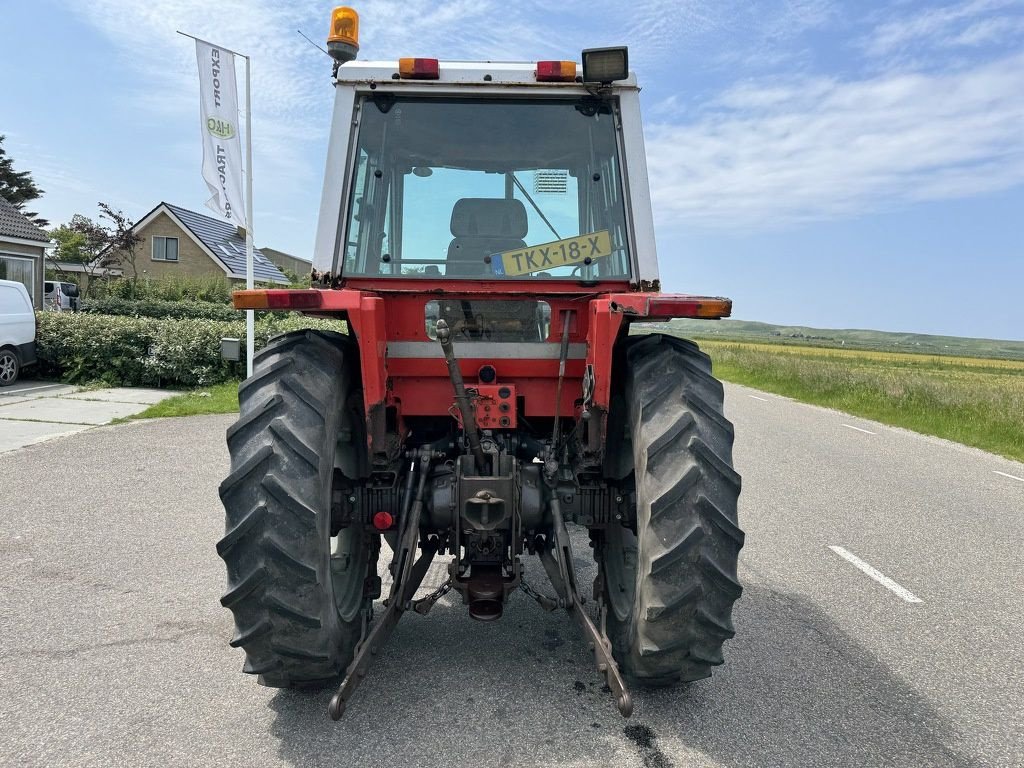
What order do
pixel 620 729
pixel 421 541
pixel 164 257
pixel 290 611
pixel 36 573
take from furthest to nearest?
pixel 164 257, pixel 36 573, pixel 421 541, pixel 620 729, pixel 290 611

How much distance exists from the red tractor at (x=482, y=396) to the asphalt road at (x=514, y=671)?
0.95ft

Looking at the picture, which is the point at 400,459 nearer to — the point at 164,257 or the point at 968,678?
the point at 968,678

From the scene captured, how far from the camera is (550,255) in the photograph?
336 centimetres

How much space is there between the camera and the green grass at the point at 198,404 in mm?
11294

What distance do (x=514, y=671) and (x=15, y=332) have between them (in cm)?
1380

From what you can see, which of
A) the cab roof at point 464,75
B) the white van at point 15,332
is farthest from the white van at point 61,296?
the cab roof at point 464,75

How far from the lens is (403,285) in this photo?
335cm

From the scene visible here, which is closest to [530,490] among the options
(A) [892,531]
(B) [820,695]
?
(B) [820,695]

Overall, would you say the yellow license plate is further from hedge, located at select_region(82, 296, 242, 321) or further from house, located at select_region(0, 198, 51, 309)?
hedge, located at select_region(82, 296, 242, 321)

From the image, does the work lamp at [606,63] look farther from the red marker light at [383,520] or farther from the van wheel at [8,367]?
the van wheel at [8,367]

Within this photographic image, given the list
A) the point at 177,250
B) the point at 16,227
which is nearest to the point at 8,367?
the point at 16,227

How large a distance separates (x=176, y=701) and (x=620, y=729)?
6.24ft

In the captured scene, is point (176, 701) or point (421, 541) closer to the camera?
point (176, 701)

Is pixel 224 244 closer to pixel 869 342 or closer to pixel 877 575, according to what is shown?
pixel 877 575
